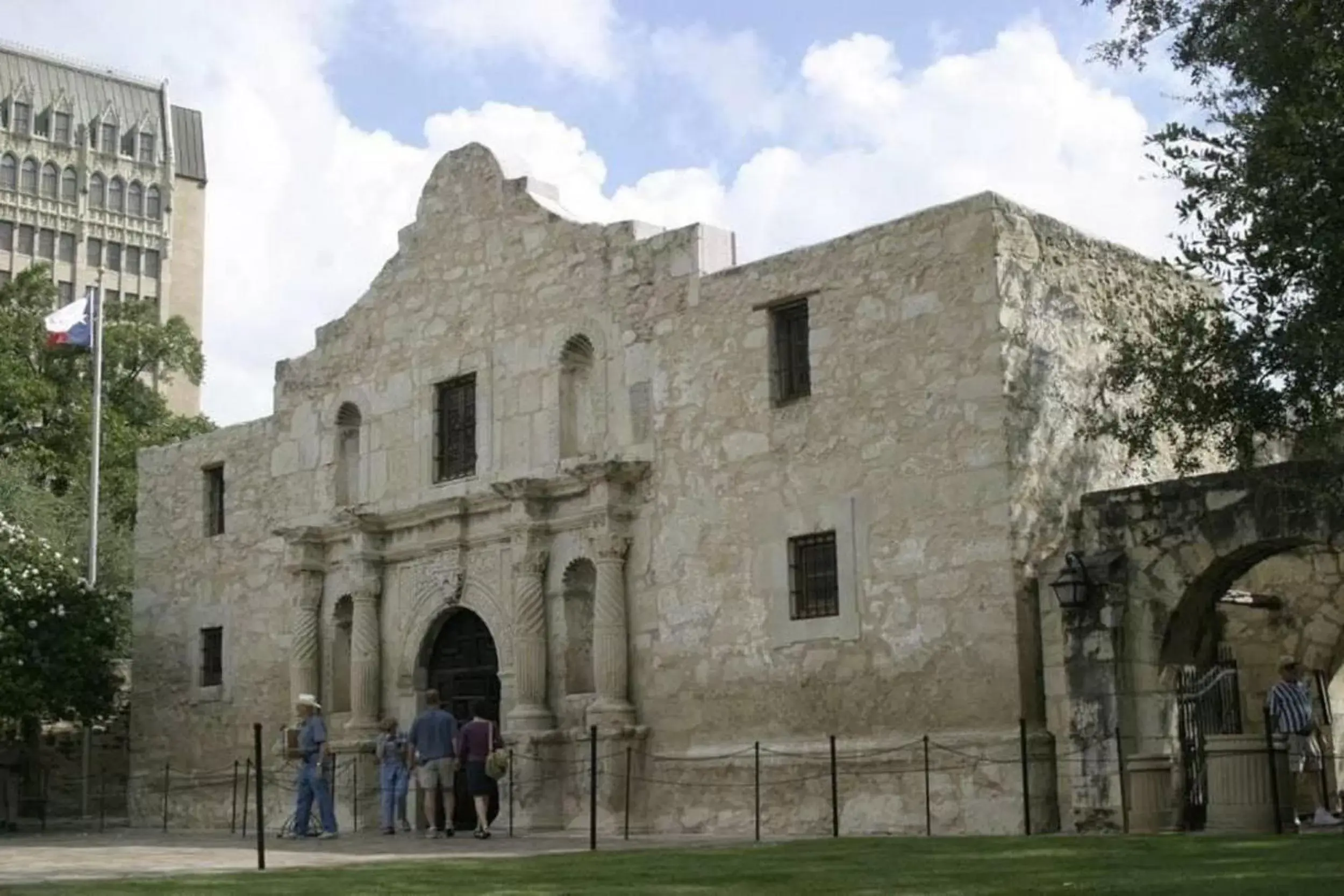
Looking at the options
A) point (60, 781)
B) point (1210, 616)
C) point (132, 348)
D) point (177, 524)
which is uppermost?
point (132, 348)

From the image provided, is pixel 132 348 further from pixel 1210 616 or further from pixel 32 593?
pixel 1210 616

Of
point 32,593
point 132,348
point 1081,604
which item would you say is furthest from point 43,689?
point 132,348

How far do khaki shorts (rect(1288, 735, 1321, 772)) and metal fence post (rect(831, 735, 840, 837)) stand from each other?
156 inches

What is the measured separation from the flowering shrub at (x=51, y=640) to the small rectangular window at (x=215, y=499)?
1.93m

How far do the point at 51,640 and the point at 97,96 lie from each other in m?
61.7

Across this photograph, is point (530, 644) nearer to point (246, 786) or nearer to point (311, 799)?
point (311, 799)

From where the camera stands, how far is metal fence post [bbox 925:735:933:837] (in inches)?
651

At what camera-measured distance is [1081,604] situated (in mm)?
16172

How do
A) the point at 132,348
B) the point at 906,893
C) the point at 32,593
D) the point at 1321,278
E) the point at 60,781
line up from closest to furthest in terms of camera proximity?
1. the point at 906,893
2. the point at 1321,278
3. the point at 32,593
4. the point at 60,781
5. the point at 132,348

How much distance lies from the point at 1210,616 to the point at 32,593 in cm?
A: 1620

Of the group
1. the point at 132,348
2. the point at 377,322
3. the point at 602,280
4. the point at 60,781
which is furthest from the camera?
the point at 132,348

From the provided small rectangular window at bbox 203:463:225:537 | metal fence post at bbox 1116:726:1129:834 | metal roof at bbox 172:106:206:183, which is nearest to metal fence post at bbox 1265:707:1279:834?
metal fence post at bbox 1116:726:1129:834

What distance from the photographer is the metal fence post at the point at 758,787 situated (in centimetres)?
1681

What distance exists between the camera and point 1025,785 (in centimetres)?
1608
